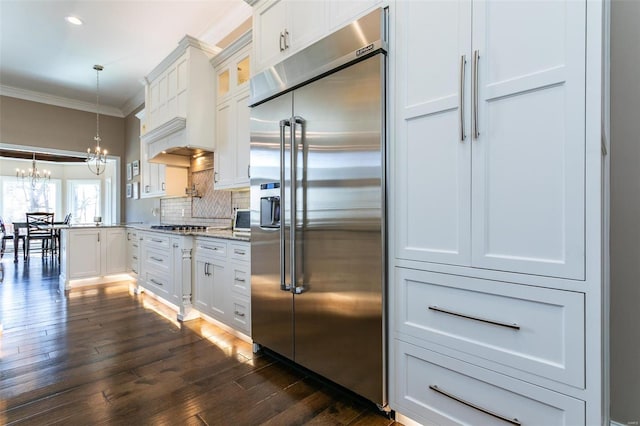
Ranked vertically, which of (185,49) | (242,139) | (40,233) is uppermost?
(185,49)

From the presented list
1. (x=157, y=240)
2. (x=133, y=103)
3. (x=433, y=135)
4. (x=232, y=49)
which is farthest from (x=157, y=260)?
(x=133, y=103)

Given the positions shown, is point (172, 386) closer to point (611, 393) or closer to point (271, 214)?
point (271, 214)

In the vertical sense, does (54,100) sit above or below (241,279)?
above

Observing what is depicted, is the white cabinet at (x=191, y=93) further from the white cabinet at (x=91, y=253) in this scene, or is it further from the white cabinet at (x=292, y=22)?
the white cabinet at (x=91, y=253)

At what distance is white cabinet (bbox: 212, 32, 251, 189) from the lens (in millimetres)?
3135

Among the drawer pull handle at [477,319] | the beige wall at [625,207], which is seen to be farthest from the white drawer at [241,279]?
the beige wall at [625,207]

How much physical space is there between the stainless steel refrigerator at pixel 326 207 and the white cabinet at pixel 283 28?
0.42ft

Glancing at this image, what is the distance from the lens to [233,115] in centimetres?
330

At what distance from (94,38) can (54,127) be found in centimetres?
263

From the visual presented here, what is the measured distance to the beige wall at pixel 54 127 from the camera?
17.5 ft

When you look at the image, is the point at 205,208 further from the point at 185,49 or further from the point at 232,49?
the point at 232,49

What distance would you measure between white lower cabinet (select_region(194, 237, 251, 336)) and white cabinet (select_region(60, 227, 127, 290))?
8.12 feet

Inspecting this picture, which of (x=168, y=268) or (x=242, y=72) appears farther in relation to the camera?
(x=168, y=268)

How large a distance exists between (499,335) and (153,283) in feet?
12.1
